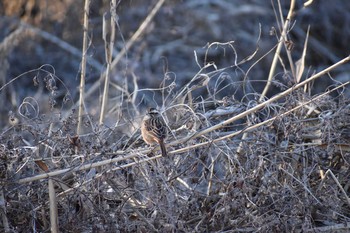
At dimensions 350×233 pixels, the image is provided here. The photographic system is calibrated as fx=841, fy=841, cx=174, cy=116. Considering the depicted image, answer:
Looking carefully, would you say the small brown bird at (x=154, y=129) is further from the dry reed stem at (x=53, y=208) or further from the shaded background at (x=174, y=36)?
the shaded background at (x=174, y=36)

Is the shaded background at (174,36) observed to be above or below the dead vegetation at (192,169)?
below

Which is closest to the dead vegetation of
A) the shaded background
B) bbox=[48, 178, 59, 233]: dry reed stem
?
bbox=[48, 178, 59, 233]: dry reed stem

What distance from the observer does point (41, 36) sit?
11.2 metres

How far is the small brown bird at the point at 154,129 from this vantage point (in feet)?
18.7

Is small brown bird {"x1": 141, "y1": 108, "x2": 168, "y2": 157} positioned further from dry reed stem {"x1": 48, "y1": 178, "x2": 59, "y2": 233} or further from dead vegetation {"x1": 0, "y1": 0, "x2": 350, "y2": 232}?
dry reed stem {"x1": 48, "y1": 178, "x2": 59, "y2": 233}

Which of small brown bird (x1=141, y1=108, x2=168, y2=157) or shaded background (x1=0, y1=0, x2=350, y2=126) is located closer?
small brown bird (x1=141, y1=108, x2=168, y2=157)

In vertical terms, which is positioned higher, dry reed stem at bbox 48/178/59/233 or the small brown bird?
the small brown bird

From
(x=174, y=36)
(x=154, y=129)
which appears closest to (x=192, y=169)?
(x=154, y=129)

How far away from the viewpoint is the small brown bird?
5.69 meters

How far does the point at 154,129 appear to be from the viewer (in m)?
5.75

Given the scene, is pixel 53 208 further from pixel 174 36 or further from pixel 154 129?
pixel 174 36

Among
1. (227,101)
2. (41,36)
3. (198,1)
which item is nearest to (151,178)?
(227,101)

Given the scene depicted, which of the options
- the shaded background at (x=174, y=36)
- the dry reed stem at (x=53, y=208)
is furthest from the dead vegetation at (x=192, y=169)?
the shaded background at (x=174, y=36)

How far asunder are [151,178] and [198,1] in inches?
257
